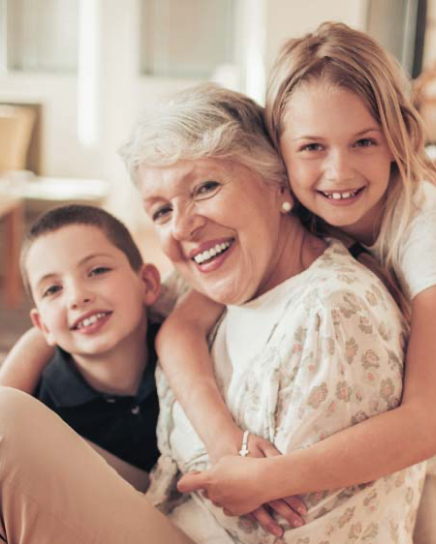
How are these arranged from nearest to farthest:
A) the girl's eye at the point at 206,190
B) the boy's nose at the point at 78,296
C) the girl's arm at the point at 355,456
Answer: the girl's arm at the point at 355,456 < the girl's eye at the point at 206,190 < the boy's nose at the point at 78,296

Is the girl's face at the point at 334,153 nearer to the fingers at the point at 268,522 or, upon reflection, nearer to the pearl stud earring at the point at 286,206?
the pearl stud earring at the point at 286,206

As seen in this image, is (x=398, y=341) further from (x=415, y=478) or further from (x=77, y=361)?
(x=77, y=361)

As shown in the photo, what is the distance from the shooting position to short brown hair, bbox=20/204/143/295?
5.00 feet

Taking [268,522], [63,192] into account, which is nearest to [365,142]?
[268,522]

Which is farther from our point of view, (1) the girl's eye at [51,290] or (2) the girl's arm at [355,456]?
(1) the girl's eye at [51,290]

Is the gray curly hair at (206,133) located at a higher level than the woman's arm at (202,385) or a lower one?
higher

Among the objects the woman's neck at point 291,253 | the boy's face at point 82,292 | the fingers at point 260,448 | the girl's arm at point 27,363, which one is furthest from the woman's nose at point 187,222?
the girl's arm at point 27,363

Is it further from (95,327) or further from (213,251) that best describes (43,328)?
(213,251)

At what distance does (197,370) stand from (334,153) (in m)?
0.43

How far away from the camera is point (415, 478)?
1278 mm

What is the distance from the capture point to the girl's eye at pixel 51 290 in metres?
1.51

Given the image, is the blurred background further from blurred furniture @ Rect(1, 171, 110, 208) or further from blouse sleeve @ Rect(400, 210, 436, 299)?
blouse sleeve @ Rect(400, 210, 436, 299)

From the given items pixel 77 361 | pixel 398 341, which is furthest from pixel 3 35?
pixel 398 341

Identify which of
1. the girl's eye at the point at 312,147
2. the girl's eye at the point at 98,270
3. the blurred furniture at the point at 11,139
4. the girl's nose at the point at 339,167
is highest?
the girl's eye at the point at 312,147
